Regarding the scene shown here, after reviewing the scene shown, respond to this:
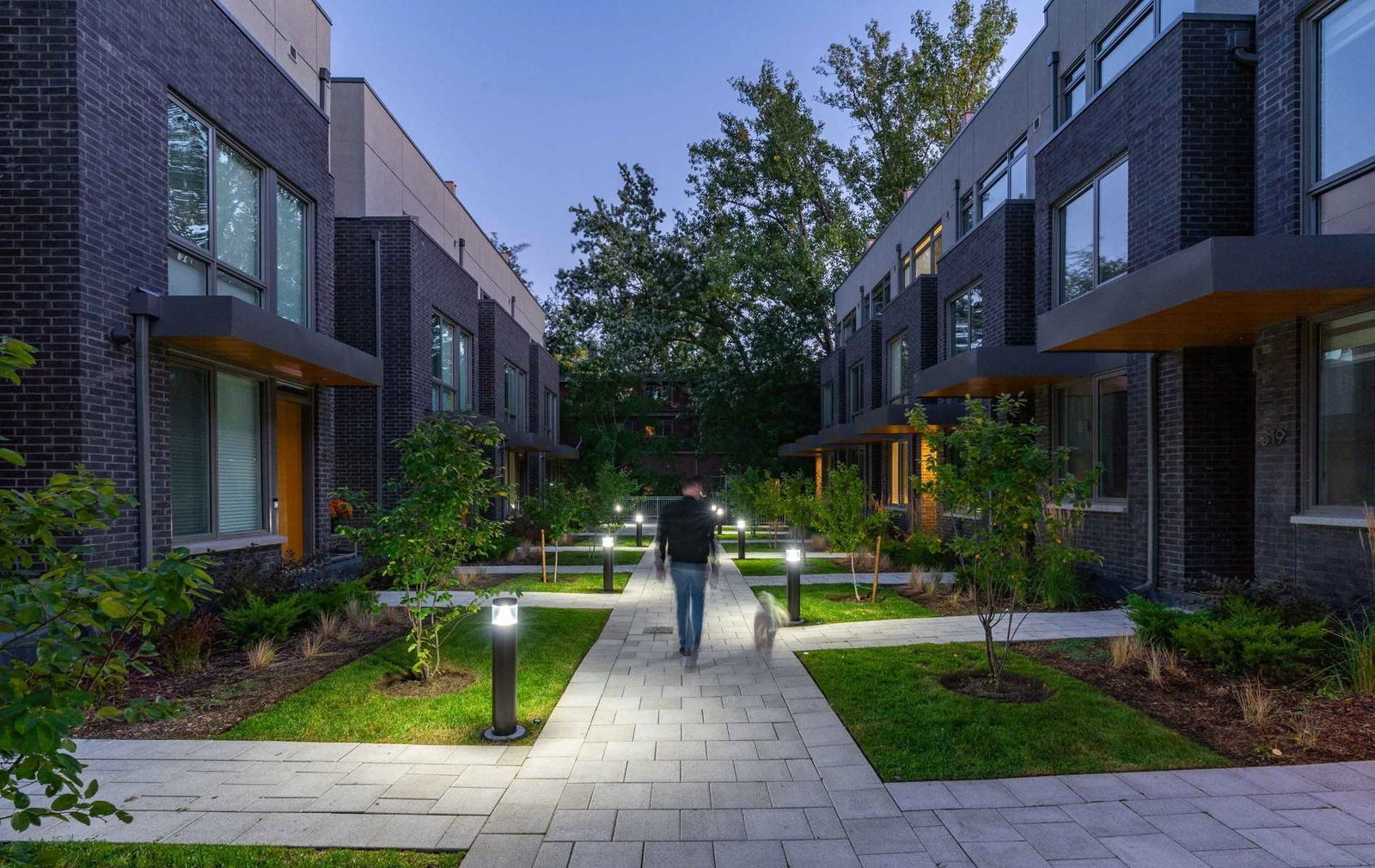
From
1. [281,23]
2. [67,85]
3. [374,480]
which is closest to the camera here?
[67,85]

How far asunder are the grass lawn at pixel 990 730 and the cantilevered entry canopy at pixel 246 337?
6.71 m

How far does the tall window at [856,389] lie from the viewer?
87.5 feet

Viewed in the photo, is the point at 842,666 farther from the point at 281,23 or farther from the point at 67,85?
the point at 281,23

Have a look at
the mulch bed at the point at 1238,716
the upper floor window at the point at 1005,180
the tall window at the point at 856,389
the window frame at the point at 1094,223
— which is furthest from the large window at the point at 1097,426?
the tall window at the point at 856,389

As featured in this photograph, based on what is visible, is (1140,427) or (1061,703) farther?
(1140,427)

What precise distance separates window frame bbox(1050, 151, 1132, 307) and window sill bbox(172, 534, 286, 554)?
33.6 ft

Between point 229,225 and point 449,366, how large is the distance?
29.6ft

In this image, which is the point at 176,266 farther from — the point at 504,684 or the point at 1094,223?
the point at 1094,223

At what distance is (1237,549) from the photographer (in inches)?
363

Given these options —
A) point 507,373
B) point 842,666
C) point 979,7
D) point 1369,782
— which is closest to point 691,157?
point 979,7

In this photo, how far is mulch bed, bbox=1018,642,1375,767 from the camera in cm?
495

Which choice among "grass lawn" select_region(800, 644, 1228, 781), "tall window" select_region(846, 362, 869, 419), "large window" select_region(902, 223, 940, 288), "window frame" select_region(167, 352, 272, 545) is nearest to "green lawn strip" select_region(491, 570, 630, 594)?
"window frame" select_region(167, 352, 272, 545)

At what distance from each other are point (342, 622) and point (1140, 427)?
10117mm

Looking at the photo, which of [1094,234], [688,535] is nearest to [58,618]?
[688,535]
